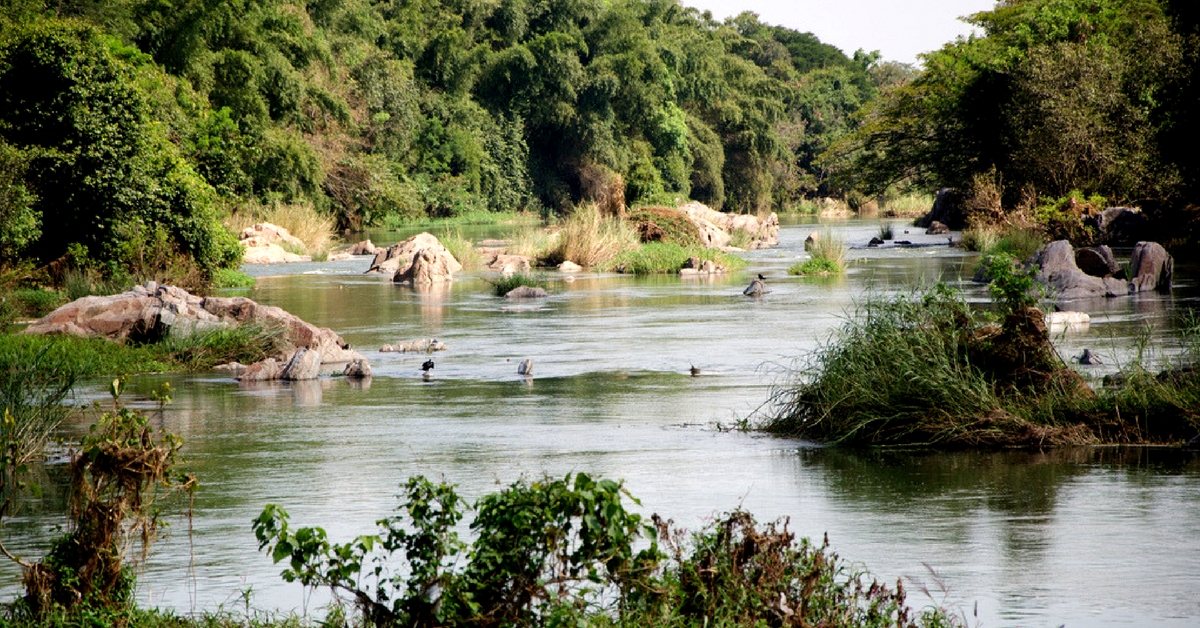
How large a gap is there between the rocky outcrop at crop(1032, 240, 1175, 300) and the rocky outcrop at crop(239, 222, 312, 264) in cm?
2266

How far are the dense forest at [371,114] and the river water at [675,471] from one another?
27.0 feet

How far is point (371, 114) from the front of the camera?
61719mm

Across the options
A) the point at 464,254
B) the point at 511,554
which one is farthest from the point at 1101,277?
the point at 511,554

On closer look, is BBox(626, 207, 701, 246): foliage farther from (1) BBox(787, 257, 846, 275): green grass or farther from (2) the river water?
(2) the river water

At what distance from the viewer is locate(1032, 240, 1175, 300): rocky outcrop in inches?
952

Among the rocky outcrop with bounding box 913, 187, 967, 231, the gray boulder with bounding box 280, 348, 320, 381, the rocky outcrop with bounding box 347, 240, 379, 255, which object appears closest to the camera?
the gray boulder with bounding box 280, 348, 320, 381

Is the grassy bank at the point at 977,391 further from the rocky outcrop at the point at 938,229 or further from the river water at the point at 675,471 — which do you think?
the rocky outcrop at the point at 938,229

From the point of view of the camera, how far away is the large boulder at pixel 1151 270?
24.9 meters

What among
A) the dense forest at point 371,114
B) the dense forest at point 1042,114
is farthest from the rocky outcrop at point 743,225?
the dense forest at point 1042,114

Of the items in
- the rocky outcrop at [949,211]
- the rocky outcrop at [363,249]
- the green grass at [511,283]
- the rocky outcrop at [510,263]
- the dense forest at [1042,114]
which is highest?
the dense forest at [1042,114]

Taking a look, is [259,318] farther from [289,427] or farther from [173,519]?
[173,519]

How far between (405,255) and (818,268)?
10.8 meters

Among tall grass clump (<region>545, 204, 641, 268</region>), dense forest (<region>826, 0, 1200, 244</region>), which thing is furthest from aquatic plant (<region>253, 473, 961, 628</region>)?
tall grass clump (<region>545, 204, 641, 268</region>)

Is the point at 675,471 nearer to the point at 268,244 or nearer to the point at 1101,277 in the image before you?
the point at 1101,277
